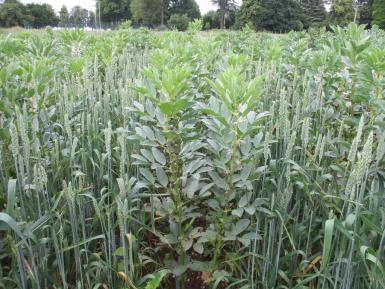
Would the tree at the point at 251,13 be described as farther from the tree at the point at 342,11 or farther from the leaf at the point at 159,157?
the leaf at the point at 159,157

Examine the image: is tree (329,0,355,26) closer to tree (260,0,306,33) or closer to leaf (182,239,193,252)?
tree (260,0,306,33)

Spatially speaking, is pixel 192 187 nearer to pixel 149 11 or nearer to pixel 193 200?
pixel 193 200

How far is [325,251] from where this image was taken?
1.21 meters

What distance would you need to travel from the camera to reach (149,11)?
50406mm

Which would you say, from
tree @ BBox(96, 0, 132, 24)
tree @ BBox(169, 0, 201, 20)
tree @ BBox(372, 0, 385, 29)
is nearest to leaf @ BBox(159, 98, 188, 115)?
tree @ BBox(372, 0, 385, 29)

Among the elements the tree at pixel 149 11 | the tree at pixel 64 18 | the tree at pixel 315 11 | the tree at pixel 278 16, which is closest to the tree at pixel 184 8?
the tree at pixel 149 11

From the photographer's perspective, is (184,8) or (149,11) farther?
(184,8)

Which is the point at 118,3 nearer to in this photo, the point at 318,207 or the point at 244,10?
the point at 244,10

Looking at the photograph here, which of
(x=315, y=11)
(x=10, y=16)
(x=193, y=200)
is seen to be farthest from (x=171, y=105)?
(x=315, y=11)

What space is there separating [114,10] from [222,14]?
57.1 ft

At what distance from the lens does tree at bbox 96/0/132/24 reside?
180ft

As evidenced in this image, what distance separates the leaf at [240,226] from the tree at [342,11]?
133 feet

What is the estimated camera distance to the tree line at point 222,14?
35.2 meters

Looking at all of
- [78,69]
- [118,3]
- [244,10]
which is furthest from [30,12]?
[78,69]
